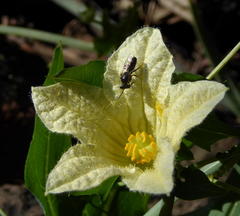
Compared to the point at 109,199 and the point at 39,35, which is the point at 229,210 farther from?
the point at 39,35

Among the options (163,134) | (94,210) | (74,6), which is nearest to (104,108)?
(163,134)

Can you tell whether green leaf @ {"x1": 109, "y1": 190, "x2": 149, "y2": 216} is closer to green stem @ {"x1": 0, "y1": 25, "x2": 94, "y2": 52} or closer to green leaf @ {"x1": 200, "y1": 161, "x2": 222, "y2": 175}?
green leaf @ {"x1": 200, "y1": 161, "x2": 222, "y2": 175}

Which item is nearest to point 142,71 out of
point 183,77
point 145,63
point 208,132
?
point 145,63

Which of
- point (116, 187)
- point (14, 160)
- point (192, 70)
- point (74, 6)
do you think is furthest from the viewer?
point (192, 70)

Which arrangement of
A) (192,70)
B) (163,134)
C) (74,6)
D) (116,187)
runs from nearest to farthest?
(163,134), (116,187), (74,6), (192,70)

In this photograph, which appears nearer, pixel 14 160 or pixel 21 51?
pixel 14 160

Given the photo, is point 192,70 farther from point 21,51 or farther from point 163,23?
point 21,51

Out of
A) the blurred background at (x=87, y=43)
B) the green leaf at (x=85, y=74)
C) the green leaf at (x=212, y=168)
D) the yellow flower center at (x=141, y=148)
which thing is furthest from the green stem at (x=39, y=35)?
the green leaf at (x=212, y=168)
